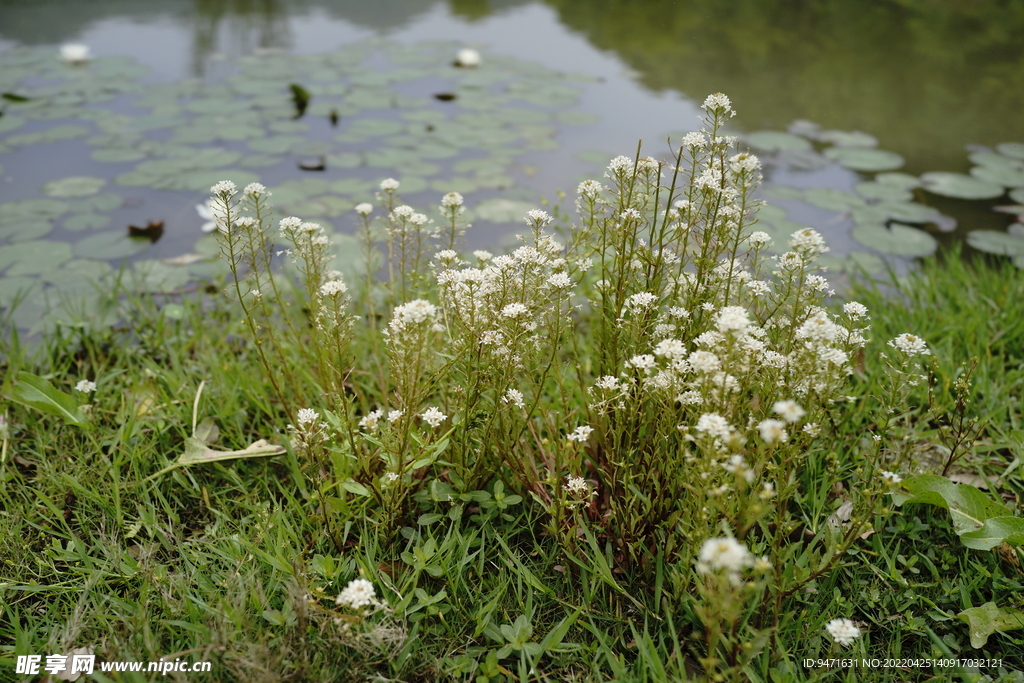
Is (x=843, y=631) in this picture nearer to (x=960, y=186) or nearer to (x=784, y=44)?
(x=960, y=186)

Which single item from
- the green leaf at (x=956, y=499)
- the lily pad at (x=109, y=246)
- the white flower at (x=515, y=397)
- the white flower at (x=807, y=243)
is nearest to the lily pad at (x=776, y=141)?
the green leaf at (x=956, y=499)

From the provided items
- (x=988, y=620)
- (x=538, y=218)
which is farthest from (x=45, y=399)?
(x=988, y=620)

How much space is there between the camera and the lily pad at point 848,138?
5192 millimetres

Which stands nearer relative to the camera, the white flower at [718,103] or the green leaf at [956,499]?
the white flower at [718,103]

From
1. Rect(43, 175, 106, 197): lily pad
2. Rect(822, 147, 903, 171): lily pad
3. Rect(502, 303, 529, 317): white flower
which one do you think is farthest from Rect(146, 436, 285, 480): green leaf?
Rect(822, 147, 903, 171): lily pad

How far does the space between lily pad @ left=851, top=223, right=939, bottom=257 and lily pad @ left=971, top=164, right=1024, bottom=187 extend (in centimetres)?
105

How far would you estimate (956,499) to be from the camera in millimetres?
1794

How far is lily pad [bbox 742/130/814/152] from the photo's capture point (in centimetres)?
504

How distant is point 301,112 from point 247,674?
16.2ft

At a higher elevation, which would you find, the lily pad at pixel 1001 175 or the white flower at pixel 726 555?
the lily pad at pixel 1001 175

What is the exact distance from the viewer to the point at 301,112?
5.38 m

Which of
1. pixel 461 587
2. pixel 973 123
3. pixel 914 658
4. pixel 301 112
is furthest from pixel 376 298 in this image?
pixel 973 123

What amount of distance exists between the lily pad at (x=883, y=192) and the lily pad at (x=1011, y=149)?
124 centimetres

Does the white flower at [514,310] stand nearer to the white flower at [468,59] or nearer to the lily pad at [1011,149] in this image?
the lily pad at [1011,149]
